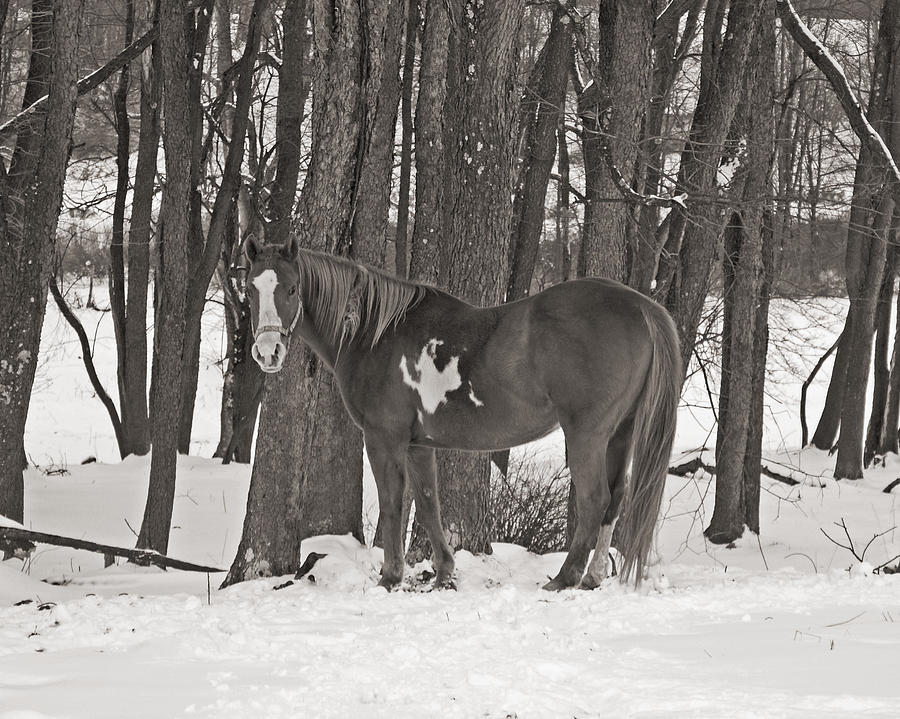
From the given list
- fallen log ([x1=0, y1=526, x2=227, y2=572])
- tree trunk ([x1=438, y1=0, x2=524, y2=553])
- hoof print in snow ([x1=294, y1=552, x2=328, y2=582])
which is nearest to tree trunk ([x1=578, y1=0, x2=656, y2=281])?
tree trunk ([x1=438, y1=0, x2=524, y2=553])

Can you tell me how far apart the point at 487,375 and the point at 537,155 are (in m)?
9.07

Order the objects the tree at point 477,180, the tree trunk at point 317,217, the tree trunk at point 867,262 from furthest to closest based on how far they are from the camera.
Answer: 1. the tree trunk at point 867,262
2. the tree at point 477,180
3. the tree trunk at point 317,217

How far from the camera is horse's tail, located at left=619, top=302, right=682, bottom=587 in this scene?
20.0 ft

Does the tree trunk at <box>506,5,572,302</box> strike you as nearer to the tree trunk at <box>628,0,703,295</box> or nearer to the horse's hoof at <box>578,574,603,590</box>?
the tree trunk at <box>628,0,703,295</box>

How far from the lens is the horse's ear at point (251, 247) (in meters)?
6.11

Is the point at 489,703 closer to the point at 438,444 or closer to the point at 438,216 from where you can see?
the point at 438,444

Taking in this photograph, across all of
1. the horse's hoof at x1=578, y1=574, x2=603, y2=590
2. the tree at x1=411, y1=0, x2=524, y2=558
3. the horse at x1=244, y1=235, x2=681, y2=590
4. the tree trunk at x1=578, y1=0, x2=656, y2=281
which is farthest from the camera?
the tree trunk at x1=578, y1=0, x2=656, y2=281

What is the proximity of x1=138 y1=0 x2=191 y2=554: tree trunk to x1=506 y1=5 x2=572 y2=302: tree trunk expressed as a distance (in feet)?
19.1

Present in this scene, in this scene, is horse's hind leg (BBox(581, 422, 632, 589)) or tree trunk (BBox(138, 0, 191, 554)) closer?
horse's hind leg (BBox(581, 422, 632, 589))

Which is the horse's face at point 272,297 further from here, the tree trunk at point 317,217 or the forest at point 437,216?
the tree trunk at point 317,217

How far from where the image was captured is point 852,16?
1689 centimetres

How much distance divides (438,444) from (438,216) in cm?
500

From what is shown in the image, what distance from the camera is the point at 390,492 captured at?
6.49 meters

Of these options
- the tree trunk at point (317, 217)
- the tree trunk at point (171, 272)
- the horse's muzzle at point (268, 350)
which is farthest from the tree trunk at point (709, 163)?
the horse's muzzle at point (268, 350)
